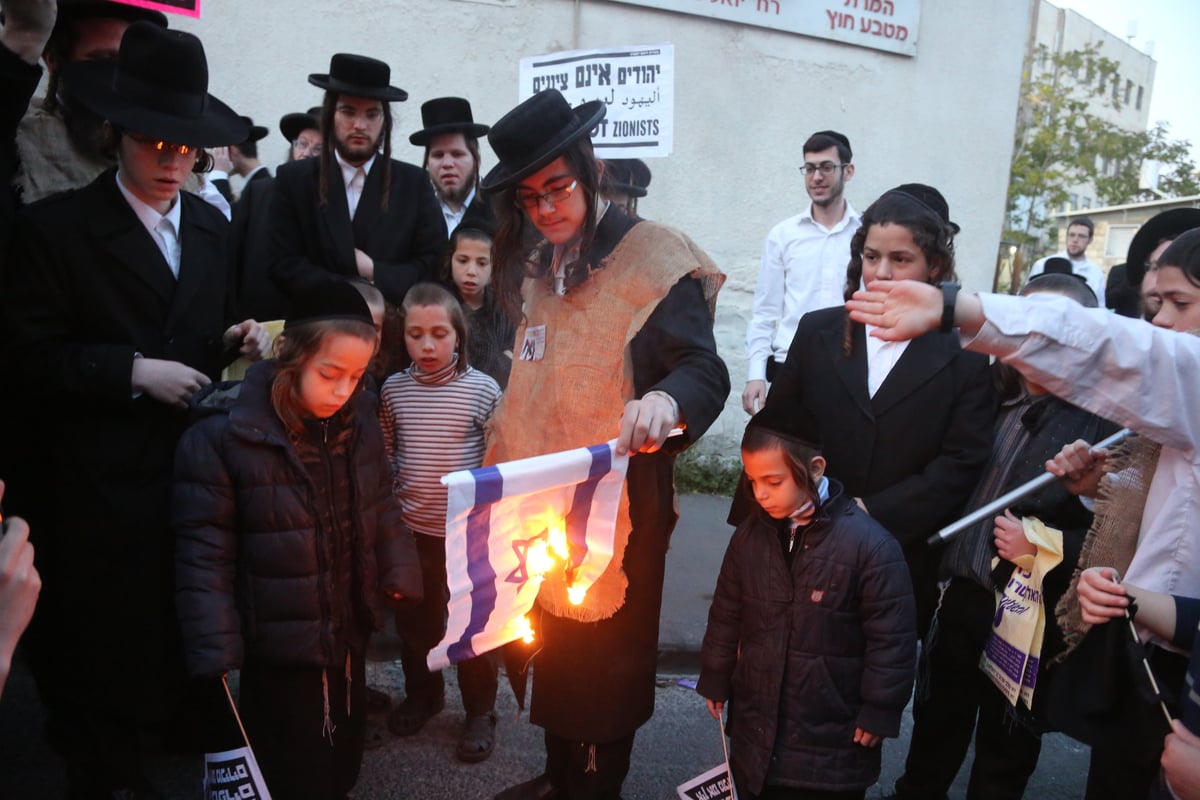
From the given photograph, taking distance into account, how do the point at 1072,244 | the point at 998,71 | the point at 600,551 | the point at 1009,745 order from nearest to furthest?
the point at 600,551 < the point at 1009,745 < the point at 998,71 < the point at 1072,244

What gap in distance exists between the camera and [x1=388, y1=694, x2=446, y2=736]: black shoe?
3.54 meters

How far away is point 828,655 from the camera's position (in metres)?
2.56

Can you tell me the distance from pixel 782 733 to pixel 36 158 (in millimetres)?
3169

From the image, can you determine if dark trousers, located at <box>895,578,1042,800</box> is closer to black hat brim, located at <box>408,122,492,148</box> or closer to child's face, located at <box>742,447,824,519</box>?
child's face, located at <box>742,447,824,519</box>

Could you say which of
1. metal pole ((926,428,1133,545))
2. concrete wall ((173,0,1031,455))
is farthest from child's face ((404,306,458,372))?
concrete wall ((173,0,1031,455))

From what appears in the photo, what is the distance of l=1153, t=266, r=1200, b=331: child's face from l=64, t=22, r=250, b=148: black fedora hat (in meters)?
2.60

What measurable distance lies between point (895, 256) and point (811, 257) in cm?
238

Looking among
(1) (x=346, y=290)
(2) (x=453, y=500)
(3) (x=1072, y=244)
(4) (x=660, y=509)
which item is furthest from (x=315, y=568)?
(3) (x=1072, y=244)

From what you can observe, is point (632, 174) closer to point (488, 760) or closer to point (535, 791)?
point (488, 760)

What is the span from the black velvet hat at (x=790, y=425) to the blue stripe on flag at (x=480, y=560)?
83 centimetres

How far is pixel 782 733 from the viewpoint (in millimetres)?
2584

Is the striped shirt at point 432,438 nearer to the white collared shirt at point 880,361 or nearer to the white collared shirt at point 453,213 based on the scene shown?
the white collared shirt at point 880,361

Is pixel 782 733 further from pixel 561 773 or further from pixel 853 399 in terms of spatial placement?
pixel 853 399

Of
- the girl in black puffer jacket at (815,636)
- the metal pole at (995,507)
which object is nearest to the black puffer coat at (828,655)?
the girl in black puffer jacket at (815,636)
